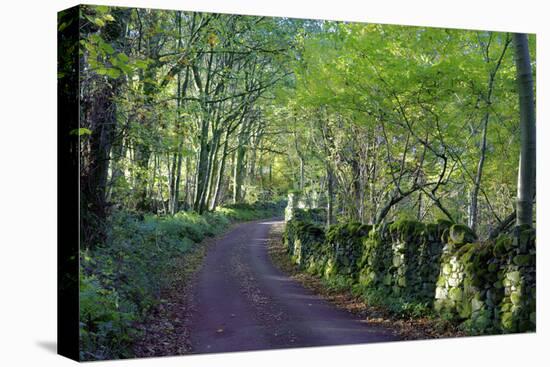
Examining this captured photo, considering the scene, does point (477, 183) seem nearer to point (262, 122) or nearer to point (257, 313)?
point (262, 122)

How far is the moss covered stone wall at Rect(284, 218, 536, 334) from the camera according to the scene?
6.25 meters

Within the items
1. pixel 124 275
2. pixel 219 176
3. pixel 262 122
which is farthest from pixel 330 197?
pixel 124 275

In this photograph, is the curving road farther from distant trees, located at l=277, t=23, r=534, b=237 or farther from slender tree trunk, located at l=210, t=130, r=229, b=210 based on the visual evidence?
distant trees, located at l=277, t=23, r=534, b=237

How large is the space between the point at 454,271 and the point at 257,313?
2.49 metres

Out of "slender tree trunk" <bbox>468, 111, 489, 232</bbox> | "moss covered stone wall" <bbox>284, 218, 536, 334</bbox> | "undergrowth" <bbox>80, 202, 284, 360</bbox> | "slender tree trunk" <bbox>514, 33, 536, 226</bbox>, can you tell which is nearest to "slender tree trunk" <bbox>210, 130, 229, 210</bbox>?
"undergrowth" <bbox>80, 202, 284, 360</bbox>

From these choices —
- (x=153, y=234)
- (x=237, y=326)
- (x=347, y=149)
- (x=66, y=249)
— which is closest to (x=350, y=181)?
(x=347, y=149)

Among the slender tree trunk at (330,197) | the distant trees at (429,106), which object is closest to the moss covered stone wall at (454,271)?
the distant trees at (429,106)

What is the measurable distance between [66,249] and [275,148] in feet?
12.9

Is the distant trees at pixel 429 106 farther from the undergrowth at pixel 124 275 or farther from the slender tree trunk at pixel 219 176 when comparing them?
the undergrowth at pixel 124 275

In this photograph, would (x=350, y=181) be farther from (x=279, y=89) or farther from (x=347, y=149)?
(x=279, y=89)

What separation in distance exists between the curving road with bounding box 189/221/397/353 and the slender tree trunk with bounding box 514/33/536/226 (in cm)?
250

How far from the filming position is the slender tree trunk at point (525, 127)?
6.94 metres

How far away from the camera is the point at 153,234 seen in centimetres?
732

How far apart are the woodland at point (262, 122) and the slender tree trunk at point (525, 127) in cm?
1
